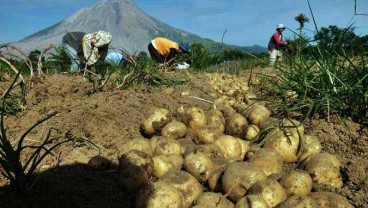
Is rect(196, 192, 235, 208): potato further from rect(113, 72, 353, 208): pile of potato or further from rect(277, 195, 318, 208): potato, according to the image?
rect(277, 195, 318, 208): potato

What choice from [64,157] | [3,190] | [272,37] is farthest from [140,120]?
[272,37]

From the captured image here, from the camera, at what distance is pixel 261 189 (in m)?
2.15

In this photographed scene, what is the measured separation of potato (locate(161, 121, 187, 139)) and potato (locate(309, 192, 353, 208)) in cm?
114

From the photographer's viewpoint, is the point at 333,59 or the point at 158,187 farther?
the point at 333,59

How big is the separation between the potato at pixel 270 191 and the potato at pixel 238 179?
53mm

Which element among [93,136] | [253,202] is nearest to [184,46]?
[93,136]

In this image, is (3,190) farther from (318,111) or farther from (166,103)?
(318,111)

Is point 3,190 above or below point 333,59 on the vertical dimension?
below

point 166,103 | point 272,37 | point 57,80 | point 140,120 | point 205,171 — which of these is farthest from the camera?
point 272,37

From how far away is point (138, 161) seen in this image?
2377 mm

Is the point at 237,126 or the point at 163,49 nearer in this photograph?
the point at 237,126

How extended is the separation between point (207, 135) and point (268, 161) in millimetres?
525

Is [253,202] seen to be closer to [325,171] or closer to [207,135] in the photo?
[325,171]

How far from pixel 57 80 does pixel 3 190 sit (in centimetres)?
233
